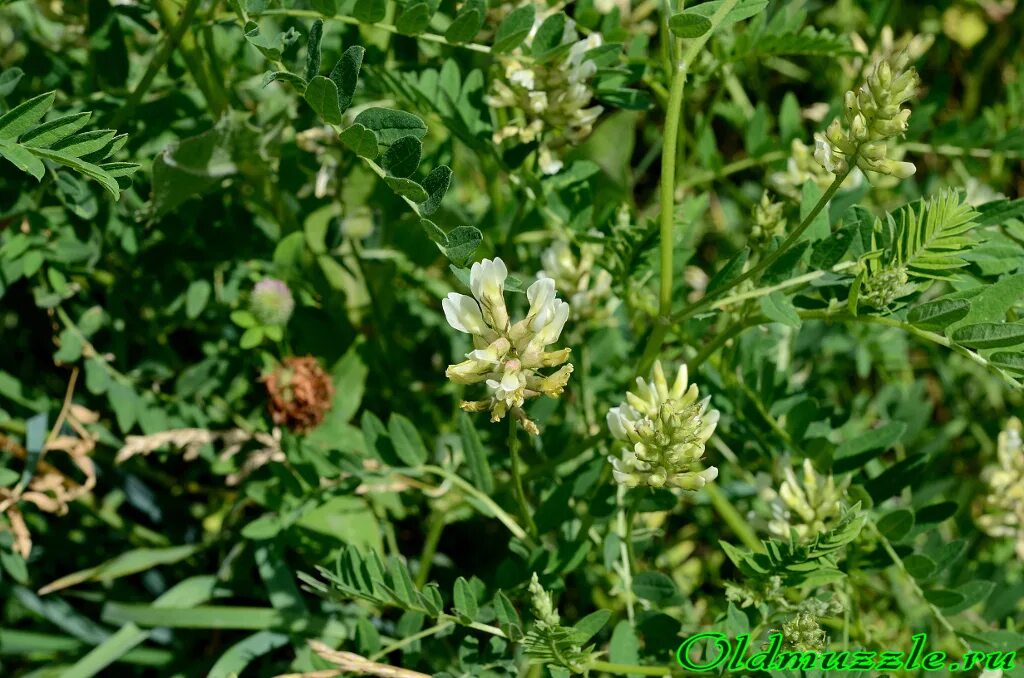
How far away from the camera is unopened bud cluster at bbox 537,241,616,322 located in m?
2.01

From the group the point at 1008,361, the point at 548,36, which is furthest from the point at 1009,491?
the point at 548,36

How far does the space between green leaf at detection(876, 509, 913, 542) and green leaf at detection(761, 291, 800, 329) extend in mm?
444

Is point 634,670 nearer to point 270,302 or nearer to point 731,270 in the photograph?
point 731,270

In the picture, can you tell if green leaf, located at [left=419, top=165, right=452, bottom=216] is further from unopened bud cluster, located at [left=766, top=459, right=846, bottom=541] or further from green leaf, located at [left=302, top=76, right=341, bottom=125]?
unopened bud cluster, located at [left=766, top=459, right=846, bottom=541]

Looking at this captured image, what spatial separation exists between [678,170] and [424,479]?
0.91m

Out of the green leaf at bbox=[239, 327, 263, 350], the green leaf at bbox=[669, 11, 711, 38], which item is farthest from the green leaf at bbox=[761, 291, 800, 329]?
the green leaf at bbox=[239, 327, 263, 350]

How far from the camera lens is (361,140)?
1.41m

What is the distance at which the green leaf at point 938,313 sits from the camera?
1.37m

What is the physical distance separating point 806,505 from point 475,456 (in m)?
0.55

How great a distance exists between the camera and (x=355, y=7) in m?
1.62

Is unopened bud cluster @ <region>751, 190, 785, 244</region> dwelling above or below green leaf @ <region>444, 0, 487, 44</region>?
below

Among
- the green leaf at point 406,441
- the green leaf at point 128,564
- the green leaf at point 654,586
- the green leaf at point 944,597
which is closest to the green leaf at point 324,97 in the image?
the green leaf at point 406,441

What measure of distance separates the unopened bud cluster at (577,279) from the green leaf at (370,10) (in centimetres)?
58

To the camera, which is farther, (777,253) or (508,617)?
(508,617)
